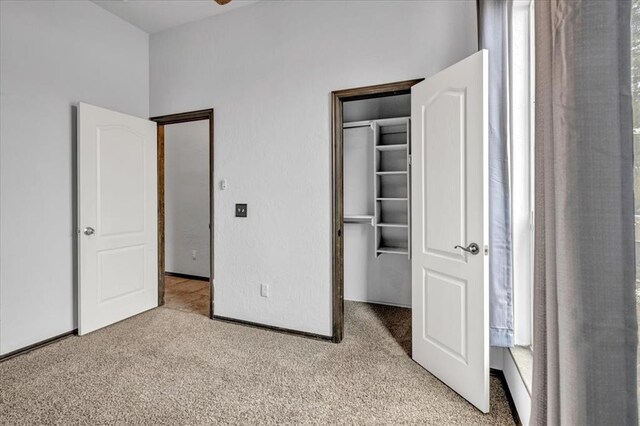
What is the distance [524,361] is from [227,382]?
176 cm

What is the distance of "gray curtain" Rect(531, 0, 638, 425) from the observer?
2.20 feet

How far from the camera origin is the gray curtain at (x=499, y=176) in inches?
77.3

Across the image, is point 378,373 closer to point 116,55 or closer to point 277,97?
point 277,97

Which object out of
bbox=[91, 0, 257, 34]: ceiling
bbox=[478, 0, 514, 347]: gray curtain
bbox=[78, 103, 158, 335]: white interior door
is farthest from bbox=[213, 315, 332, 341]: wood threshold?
bbox=[91, 0, 257, 34]: ceiling

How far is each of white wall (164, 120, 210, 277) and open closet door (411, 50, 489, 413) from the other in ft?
11.5

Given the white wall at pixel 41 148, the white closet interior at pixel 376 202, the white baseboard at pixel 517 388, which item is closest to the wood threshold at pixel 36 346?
the white wall at pixel 41 148

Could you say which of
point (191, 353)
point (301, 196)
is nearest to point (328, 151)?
point (301, 196)

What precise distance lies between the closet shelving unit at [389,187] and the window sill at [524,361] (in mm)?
1700

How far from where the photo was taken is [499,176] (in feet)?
6.48

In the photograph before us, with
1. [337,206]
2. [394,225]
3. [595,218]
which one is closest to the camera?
[595,218]

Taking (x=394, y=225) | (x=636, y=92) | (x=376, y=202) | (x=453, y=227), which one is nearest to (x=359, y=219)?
(x=376, y=202)

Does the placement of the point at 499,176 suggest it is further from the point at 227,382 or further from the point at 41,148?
the point at 41,148

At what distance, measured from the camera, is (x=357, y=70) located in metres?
2.67

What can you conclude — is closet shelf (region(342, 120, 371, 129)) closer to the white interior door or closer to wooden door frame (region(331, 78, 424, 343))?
wooden door frame (region(331, 78, 424, 343))
